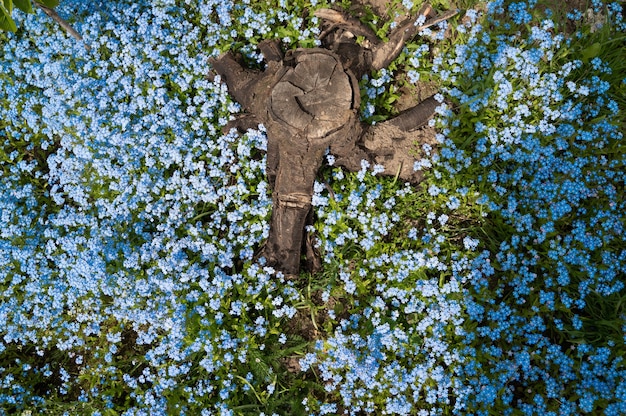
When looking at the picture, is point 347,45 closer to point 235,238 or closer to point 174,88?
point 174,88

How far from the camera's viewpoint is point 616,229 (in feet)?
13.7

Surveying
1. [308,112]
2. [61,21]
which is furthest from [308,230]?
[61,21]

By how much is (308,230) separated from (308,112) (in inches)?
48.6

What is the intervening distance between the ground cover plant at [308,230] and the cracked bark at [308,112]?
17 cm

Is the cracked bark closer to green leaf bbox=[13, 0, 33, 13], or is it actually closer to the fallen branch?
the fallen branch

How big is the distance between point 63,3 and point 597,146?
17.5 ft

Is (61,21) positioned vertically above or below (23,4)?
above

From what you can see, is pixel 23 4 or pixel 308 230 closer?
pixel 23 4

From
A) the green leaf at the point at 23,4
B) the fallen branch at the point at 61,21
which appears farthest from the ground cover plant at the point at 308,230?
the green leaf at the point at 23,4

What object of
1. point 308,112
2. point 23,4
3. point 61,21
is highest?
point 61,21

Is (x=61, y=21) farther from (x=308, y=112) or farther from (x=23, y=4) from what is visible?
(x=308, y=112)

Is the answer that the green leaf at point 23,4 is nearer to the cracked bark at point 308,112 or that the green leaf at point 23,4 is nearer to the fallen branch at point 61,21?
the fallen branch at point 61,21

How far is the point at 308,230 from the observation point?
4461 mm

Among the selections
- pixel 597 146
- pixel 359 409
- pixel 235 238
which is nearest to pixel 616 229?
pixel 597 146
